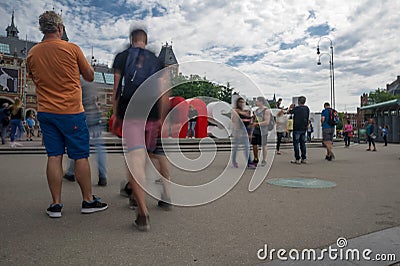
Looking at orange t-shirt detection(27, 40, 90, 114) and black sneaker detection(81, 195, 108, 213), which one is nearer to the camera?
orange t-shirt detection(27, 40, 90, 114)

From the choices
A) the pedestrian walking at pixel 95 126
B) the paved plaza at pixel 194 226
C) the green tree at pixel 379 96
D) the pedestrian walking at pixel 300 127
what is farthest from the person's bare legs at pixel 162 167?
the green tree at pixel 379 96

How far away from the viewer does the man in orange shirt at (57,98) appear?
330cm

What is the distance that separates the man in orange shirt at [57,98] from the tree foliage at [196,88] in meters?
1.03

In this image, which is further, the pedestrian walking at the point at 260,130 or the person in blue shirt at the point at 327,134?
the person in blue shirt at the point at 327,134

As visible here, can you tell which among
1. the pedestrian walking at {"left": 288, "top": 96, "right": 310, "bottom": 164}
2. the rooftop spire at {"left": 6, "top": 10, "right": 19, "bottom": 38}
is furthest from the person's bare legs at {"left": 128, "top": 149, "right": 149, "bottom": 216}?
the rooftop spire at {"left": 6, "top": 10, "right": 19, "bottom": 38}

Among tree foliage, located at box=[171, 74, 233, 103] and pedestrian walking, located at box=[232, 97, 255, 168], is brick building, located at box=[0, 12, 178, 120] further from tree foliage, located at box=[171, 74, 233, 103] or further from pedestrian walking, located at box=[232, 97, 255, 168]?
tree foliage, located at box=[171, 74, 233, 103]

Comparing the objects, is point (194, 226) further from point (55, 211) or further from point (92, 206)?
point (55, 211)

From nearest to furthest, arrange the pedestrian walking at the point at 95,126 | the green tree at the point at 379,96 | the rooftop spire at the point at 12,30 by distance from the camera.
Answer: the pedestrian walking at the point at 95,126, the green tree at the point at 379,96, the rooftop spire at the point at 12,30

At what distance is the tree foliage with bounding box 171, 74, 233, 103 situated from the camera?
10.8 feet

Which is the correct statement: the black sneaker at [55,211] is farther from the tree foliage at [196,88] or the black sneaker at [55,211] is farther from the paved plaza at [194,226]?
the tree foliage at [196,88]

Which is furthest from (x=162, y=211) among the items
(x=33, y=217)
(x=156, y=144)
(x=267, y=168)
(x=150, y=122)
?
(x=267, y=168)

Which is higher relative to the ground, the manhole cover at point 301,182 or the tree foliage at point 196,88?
the tree foliage at point 196,88

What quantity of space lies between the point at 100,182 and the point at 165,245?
292cm

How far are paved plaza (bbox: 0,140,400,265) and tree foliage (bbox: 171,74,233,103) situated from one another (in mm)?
1328
